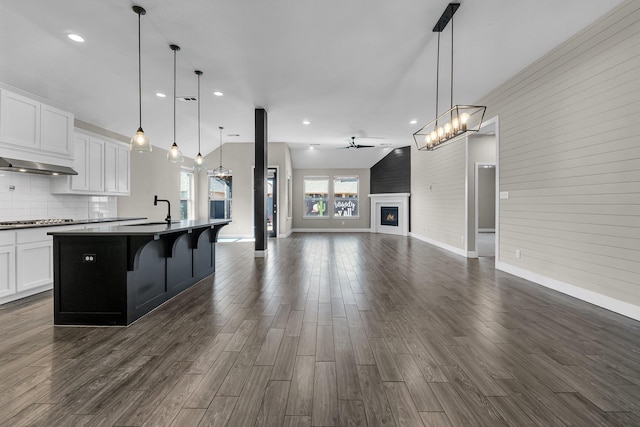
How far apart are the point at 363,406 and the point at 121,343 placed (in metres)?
2.08

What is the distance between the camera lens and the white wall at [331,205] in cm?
1255

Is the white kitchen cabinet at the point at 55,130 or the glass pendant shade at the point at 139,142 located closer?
the glass pendant shade at the point at 139,142

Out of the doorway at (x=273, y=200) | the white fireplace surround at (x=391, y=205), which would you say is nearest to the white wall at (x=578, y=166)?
the white fireplace surround at (x=391, y=205)

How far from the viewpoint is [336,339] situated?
2.56 meters

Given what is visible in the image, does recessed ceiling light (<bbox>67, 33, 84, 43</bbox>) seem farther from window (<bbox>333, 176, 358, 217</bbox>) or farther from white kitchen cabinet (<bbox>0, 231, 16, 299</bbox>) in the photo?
window (<bbox>333, 176, 358, 217</bbox>)

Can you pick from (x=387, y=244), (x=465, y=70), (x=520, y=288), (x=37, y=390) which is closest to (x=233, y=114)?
(x=465, y=70)

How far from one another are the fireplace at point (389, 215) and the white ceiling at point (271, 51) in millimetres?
5631

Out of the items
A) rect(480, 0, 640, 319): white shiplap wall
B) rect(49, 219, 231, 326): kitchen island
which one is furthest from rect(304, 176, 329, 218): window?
rect(49, 219, 231, 326): kitchen island

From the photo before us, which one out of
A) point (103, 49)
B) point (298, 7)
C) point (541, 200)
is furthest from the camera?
point (541, 200)

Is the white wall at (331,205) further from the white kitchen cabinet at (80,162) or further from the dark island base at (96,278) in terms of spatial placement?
the dark island base at (96,278)

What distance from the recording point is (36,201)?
4.53 m

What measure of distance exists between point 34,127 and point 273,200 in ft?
22.0

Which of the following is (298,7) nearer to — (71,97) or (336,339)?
(336,339)

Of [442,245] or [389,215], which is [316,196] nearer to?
[389,215]
